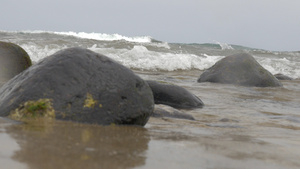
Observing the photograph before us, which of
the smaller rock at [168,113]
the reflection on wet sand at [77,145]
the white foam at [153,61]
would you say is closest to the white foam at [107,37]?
the white foam at [153,61]

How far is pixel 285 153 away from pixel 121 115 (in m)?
1.06

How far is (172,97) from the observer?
4445 mm

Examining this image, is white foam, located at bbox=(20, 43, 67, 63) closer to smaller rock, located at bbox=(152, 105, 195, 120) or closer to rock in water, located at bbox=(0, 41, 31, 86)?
rock in water, located at bbox=(0, 41, 31, 86)

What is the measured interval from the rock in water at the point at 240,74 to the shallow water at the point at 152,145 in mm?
3692

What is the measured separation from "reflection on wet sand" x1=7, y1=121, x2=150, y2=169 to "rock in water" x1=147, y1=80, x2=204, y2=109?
2.08 m

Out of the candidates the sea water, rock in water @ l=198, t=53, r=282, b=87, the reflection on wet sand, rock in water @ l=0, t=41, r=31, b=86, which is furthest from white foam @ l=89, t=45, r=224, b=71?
the reflection on wet sand

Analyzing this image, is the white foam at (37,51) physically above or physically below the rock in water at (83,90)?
below

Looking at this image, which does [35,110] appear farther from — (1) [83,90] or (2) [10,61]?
(2) [10,61]

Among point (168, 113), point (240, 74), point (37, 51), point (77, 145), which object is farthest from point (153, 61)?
point (77, 145)

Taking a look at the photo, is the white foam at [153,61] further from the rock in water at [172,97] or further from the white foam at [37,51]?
the rock in water at [172,97]

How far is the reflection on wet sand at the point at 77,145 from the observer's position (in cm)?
141

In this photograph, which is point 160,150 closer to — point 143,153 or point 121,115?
point 143,153

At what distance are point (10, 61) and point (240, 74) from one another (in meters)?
4.23

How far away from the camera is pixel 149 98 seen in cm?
273
